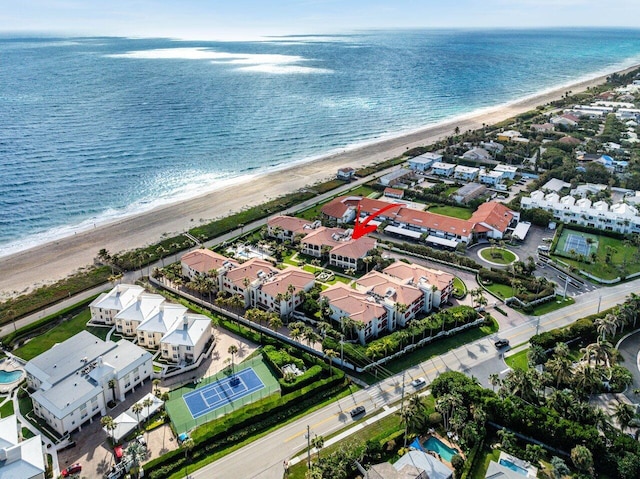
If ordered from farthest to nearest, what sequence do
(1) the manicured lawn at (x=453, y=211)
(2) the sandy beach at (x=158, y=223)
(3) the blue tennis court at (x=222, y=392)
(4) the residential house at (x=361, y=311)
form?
(1) the manicured lawn at (x=453, y=211) → (2) the sandy beach at (x=158, y=223) → (4) the residential house at (x=361, y=311) → (3) the blue tennis court at (x=222, y=392)

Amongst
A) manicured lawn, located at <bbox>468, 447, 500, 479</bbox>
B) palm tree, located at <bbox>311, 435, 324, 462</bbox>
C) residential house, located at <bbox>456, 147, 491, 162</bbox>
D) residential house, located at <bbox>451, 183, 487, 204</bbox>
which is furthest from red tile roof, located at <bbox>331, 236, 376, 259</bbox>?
residential house, located at <bbox>456, 147, 491, 162</bbox>

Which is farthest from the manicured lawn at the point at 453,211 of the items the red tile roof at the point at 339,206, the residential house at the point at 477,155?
the residential house at the point at 477,155

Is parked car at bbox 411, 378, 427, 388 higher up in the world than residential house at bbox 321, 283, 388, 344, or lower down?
lower down

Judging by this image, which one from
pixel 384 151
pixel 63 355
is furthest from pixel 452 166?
pixel 63 355

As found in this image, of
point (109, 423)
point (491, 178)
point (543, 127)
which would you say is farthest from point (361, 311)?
point (543, 127)

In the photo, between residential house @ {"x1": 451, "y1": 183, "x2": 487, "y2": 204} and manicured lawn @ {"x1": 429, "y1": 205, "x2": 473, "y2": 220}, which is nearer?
manicured lawn @ {"x1": 429, "y1": 205, "x2": 473, "y2": 220}

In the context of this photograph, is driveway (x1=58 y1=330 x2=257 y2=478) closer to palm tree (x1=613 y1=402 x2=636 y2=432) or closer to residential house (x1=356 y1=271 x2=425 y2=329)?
residential house (x1=356 y1=271 x2=425 y2=329)

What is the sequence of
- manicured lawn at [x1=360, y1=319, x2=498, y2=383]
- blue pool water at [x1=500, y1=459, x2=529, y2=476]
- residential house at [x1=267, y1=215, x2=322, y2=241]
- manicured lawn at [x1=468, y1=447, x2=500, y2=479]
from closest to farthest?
blue pool water at [x1=500, y1=459, x2=529, y2=476], manicured lawn at [x1=468, y1=447, x2=500, y2=479], manicured lawn at [x1=360, y1=319, x2=498, y2=383], residential house at [x1=267, y1=215, x2=322, y2=241]

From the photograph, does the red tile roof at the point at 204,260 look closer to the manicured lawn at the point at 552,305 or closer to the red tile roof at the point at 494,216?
the manicured lawn at the point at 552,305
